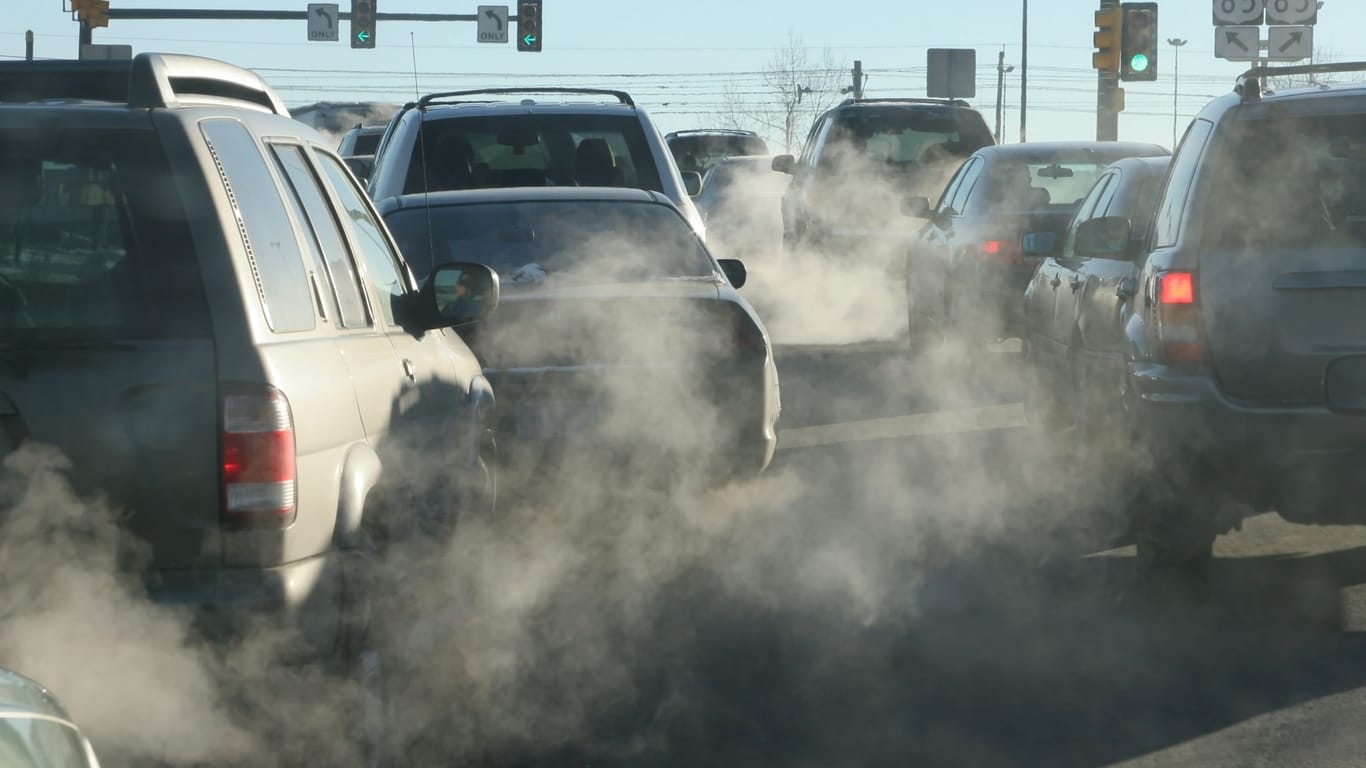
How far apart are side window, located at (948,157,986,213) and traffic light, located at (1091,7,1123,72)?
11448 millimetres

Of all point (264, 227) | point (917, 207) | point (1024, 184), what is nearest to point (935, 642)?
point (264, 227)

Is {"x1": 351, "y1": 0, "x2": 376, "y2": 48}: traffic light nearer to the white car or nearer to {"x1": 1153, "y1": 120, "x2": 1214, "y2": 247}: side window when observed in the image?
{"x1": 1153, "y1": 120, "x2": 1214, "y2": 247}: side window

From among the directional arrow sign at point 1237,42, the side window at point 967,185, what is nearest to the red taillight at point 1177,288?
the side window at point 967,185

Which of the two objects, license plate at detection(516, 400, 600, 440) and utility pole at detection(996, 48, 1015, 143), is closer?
license plate at detection(516, 400, 600, 440)

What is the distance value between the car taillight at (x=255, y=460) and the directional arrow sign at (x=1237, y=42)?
2205 centimetres

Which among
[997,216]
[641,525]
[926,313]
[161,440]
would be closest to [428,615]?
[161,440]

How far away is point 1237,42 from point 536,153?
14714mm

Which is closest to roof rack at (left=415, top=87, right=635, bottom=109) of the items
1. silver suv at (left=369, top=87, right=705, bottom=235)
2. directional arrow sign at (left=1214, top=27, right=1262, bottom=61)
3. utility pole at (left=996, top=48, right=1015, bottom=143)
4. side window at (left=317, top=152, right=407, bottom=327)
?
silver suv at (left=369, top=87, right=705, bottom=235)

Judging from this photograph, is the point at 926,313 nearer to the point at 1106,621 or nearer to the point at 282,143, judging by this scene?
the point at 1106,621

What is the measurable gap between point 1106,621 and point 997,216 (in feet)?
25.5

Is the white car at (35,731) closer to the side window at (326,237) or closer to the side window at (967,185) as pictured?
the side window at (326,237)

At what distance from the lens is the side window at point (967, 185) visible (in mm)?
14703

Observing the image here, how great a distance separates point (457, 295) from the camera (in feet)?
19.5

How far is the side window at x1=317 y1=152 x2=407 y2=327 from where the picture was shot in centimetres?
573
